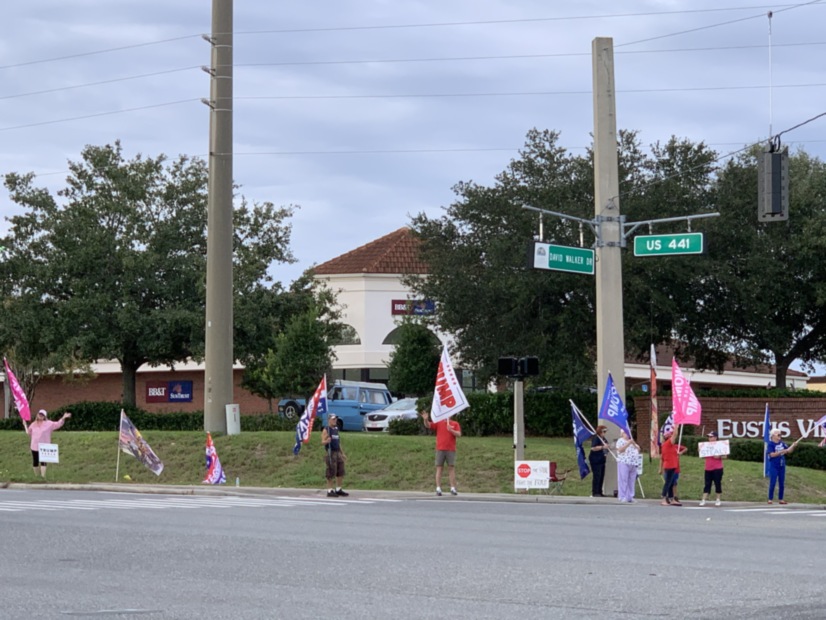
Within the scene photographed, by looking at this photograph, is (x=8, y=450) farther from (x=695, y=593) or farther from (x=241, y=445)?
(x=695, y=593)

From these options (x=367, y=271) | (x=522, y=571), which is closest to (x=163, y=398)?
(x=367, y=271)

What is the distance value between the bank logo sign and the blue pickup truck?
1483cm

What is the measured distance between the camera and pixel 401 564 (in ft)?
43.0

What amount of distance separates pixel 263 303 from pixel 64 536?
97.7ft

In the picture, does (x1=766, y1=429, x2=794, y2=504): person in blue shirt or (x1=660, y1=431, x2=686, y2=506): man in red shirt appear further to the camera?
(x1=766, y1=429, x2=794, y2=504): person in blue shirt

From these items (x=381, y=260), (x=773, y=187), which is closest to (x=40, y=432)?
(x=773, y=187)

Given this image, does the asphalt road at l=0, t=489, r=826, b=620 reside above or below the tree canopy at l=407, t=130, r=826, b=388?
below

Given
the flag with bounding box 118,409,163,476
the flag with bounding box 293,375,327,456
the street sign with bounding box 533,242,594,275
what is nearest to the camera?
the street sign with bounding box 533,242,594,275

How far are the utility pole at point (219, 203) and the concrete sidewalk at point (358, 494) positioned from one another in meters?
4.52

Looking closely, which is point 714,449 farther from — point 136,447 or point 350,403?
point 350,403

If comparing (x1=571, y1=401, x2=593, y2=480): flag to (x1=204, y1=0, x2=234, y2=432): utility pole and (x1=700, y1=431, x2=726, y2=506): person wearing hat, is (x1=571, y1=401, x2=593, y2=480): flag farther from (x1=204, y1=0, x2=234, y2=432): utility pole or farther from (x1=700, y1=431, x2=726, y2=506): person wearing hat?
(x1=204, y1=0, x2=234, y2=432): utility pole

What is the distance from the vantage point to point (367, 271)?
66062 millimetres

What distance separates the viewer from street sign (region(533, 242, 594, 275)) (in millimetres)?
26312

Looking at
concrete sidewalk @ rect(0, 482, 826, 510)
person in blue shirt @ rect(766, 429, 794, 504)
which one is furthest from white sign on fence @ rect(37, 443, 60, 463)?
person in blue shirt @ rect(766, 429, 794, 504)
